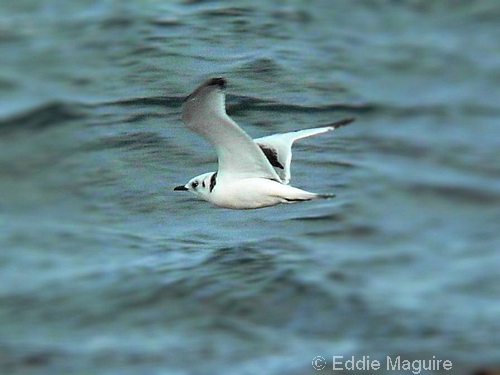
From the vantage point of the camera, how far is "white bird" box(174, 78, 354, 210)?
Result: 14.8 feet

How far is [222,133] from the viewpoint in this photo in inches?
189

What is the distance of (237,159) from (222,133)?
0.30 metres

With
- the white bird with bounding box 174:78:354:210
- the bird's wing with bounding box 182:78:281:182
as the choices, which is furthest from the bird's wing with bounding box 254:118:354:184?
the bird's wing with bounding box 182:78:281:182

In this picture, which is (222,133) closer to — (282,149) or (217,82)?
(217,82)

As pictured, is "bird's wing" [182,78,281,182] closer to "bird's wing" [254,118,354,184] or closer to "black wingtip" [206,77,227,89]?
"black wingtip" [206,77,227,89]

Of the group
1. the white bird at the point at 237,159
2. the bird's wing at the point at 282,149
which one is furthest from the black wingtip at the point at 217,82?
the bird's wing at the point at 282,149

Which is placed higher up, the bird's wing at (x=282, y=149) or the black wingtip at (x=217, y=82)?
the black wingtip at (x=217, y=82)

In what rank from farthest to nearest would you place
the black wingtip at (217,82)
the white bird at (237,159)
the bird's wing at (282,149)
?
the bird's wing at (282,149) < the white bird at (237,159) < the black wingtip at (217,82)

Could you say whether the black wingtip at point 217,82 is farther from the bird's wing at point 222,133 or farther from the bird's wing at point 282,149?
the bird's wing at point 282,149

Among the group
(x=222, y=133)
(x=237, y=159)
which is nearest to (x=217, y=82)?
(x=222, y=133)

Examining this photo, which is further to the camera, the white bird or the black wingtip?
the white bird

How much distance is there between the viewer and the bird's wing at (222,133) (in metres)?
4.45

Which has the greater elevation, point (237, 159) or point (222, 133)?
point (222, 133)

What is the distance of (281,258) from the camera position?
5.72 metres
